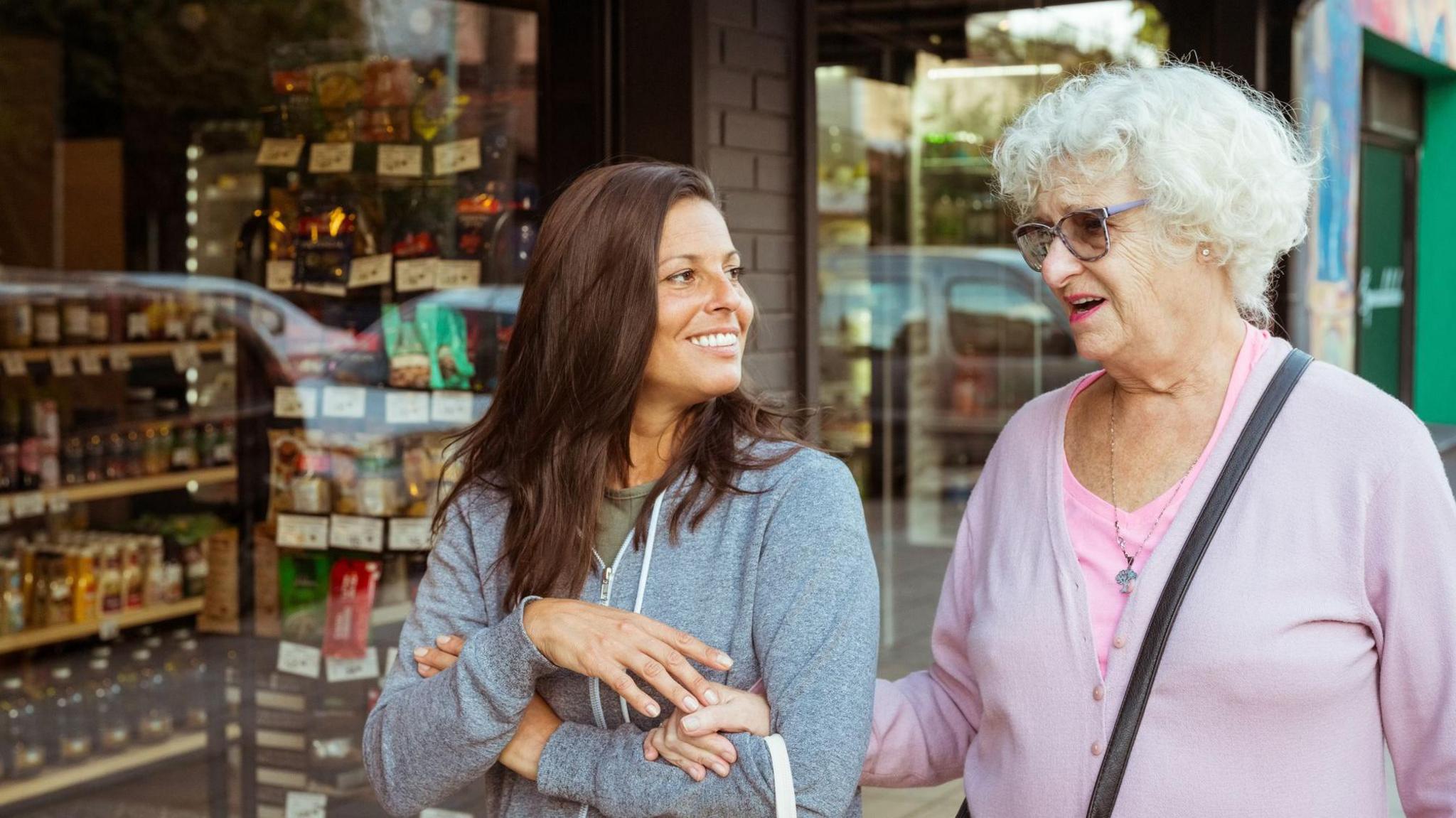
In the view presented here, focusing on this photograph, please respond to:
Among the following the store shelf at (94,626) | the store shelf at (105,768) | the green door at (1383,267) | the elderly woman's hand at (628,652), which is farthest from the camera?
Result: the green door at (1383,267)

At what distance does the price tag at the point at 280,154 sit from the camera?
15.4 ft

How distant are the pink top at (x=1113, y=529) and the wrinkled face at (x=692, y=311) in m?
0.51

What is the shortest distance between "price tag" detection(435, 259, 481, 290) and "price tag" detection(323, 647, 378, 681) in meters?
1.19

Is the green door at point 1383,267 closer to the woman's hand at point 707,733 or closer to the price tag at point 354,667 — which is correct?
the price tag at point 354,667

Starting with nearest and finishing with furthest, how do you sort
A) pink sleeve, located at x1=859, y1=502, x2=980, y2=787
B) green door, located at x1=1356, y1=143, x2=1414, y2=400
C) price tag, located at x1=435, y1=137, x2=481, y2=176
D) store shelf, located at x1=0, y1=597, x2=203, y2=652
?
1. pink sleeve, located at x1=859, y1=502, x2=980, y2=787
2. price tag, located at x1=435, y1=137, x2=481, y2=176
3. store shelf, located at x1=0, y1=597, x2=203, y2=652
4. green door, located at x1=1356, y1=143, x2=1414, y2=400

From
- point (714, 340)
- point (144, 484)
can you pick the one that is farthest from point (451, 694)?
point (144, 484)

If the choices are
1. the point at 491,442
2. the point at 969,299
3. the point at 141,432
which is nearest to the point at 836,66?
the point at 969,299

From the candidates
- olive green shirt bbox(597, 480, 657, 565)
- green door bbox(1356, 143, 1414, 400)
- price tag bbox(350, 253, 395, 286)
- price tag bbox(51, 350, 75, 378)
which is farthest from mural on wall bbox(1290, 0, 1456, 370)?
olive green shirt bbox(597, 480, 657, 565)

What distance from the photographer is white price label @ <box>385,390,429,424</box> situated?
4.58m

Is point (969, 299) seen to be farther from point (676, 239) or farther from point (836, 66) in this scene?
point (676, 239)

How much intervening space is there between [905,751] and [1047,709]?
1.12 feet

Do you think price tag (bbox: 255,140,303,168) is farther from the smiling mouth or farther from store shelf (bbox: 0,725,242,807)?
the smiling mouth

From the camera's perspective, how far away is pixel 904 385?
971 cm

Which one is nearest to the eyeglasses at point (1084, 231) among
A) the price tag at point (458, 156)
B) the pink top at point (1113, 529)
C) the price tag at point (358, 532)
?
the pink top at point (1113, 529)
